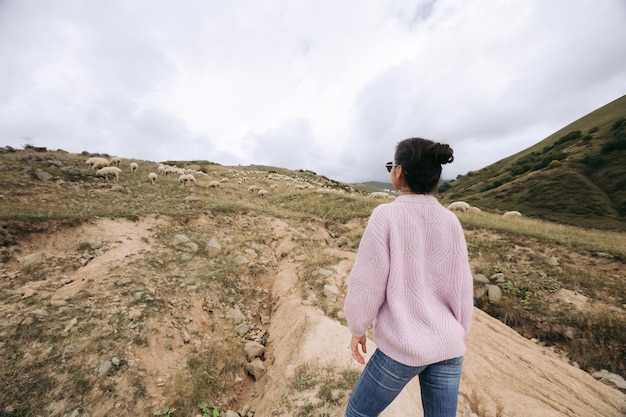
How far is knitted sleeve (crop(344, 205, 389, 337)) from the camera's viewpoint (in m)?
2.15

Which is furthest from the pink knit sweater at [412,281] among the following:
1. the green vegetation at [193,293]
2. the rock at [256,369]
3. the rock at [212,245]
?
the rock at [212,245]

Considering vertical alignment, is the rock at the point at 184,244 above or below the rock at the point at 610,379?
above

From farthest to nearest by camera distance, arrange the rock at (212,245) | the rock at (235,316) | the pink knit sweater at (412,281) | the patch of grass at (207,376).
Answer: the rock at (212,245), the rock at (235,316), the patch of grass at (207,376), the pink knit sweater at (412,281)

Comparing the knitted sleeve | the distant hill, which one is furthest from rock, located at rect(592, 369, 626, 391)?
the distant hill

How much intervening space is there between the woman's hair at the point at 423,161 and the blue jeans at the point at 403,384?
5.04ft

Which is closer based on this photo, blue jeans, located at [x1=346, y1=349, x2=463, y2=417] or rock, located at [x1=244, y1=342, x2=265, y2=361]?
blue jeans, located at [x1=346, y1=349, x2=463, y2=417]

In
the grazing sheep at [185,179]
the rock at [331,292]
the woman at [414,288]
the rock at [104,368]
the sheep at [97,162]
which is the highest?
the sheep at [97,162]

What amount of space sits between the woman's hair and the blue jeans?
1.54 metres

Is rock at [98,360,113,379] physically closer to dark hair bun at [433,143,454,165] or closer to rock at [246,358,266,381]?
rock at [246,358,266,381]

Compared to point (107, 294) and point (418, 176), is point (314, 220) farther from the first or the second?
point (418, 176)

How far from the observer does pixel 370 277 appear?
2.16 m

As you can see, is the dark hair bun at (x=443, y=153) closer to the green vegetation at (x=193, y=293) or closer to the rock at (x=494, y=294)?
the green vegetation at (x=193, y=293)

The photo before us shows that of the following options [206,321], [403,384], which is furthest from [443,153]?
[206,321]

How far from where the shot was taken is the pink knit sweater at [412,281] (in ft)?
6.84
